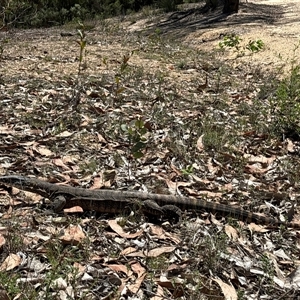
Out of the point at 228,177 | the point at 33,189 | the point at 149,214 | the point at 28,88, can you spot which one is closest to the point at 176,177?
the point at 228,177

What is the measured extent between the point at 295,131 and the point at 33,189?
3.41m

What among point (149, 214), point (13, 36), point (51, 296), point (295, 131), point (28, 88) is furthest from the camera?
point (13, 36)

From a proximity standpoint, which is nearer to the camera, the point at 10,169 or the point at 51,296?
the point at 51,296

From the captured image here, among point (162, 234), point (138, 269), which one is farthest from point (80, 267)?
point (162, 234)

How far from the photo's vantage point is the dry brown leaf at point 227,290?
9.91 feet

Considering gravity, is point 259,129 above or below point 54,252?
below

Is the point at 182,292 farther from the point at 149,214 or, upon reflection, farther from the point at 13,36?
the point at 13,36

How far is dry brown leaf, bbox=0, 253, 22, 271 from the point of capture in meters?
3.02

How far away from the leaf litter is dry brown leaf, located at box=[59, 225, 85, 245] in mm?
11

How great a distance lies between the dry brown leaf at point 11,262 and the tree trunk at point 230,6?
1446 cm

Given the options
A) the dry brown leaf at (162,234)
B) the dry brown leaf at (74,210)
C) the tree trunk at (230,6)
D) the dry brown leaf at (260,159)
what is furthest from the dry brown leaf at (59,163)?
the tree trunk at (230,6)

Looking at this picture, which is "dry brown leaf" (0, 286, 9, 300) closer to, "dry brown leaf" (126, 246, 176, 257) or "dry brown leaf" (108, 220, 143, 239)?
"dry brown leaf" (126, 246, 176, 257)

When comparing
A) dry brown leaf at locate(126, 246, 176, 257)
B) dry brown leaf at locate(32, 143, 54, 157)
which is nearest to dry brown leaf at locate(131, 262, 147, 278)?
dry brown leaf at locate(126, 246, 176, 257)

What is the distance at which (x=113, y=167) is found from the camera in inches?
194
